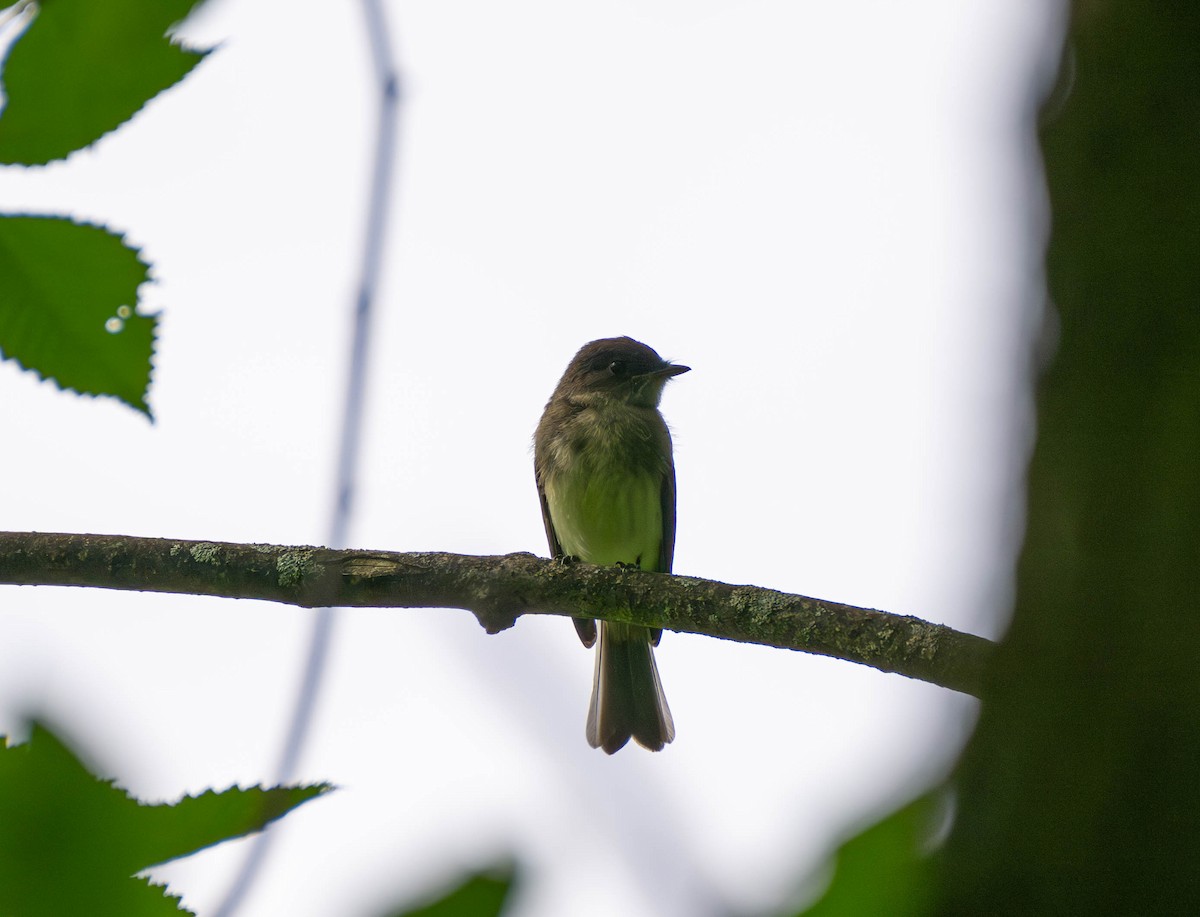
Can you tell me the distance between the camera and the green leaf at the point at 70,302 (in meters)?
2.16

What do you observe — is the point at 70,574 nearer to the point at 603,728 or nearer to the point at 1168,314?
the point at 1168,314

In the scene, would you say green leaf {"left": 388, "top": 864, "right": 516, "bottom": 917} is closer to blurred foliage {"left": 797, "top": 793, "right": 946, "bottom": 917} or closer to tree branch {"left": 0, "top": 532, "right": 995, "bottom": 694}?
blurred foliage {"left": 797, "top": 793, "right": 946, "bottom": 917}

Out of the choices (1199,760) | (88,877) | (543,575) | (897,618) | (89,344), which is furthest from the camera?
(543,575)

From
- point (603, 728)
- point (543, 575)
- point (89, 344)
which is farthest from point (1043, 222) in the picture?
point (603, 728)

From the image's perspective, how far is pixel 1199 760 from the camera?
3.01 feet

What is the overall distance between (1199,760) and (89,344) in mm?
1892

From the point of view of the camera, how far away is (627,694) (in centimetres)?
791

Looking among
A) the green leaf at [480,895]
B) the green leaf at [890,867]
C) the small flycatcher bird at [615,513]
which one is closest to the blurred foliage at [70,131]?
the green leaf at [480,895]

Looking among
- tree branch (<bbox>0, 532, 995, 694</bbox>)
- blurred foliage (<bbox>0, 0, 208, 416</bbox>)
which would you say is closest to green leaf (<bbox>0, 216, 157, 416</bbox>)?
blurred foliage (<bbox>0, 0, 208, 416</bbox>)

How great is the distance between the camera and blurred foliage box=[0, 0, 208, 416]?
2037mm

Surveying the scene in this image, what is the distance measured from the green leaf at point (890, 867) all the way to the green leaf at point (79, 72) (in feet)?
5.19

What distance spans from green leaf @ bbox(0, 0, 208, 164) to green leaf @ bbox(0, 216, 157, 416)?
0.53 ft

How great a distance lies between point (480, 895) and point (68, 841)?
0.52 metres

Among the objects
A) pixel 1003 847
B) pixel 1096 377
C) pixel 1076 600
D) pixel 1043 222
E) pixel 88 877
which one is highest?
pixel 1043 222
